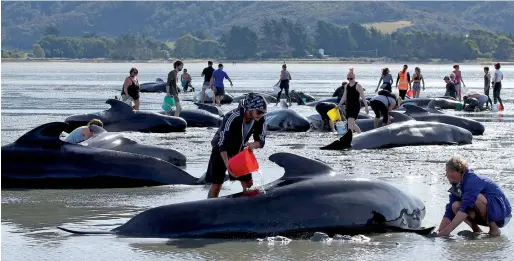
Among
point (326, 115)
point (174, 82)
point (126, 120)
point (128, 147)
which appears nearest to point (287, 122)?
point (326, 115)

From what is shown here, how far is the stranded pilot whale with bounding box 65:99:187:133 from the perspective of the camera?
23859mm

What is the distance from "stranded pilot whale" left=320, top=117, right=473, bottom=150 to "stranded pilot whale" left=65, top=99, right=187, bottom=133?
560 centimetres

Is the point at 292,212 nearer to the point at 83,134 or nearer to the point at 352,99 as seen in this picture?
the point at 83,134

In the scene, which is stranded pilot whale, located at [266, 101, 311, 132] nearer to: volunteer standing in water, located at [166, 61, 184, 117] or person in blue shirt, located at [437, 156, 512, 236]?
volunteer standing in water, located at [166, 61, 184, 117]

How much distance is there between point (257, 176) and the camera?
16.1 metres

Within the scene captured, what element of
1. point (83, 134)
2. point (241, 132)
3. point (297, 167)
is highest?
point (241, 132)

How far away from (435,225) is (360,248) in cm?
166

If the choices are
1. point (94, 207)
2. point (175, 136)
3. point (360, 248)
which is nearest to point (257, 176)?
point (94, 207)

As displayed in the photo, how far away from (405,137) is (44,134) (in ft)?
29.9

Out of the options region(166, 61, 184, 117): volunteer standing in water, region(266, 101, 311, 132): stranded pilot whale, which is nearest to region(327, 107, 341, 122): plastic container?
region(266, 101, 311, 132): stranded pilot whale

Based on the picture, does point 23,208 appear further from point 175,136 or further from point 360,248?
point 175,136

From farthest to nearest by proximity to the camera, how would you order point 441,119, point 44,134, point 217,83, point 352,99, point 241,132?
1. point 217,83
2. point 441,119
3. point 352,99
4. point 44,134
5. point 241,132

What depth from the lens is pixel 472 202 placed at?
10.7 metres

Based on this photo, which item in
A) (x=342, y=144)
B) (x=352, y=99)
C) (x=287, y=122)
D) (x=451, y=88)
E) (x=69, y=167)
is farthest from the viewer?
(x=451, y=88)
